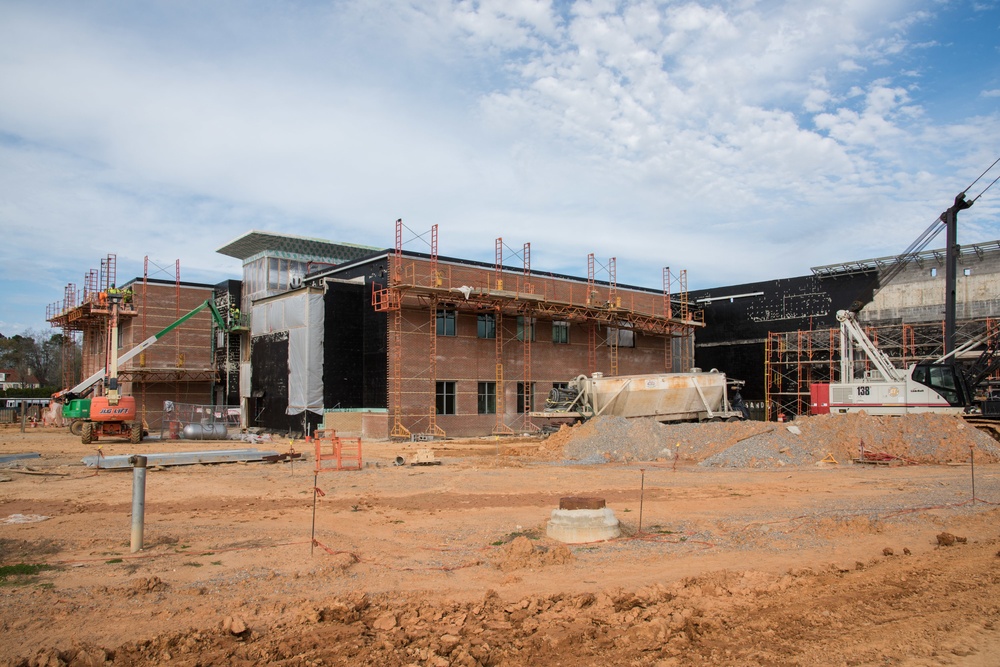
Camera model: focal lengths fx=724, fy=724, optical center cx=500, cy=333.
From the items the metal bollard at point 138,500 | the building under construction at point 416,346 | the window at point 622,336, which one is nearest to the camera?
the metal bollard at point 138,500

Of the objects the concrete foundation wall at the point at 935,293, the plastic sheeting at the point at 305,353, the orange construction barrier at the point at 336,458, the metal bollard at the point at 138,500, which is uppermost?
the concrete foundation wall at the point at 935,293

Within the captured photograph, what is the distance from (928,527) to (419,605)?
384 inches

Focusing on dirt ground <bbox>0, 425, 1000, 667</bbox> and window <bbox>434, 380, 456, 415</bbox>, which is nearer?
dirt ground <bbox>0, 425, 1000, 667</bbox>

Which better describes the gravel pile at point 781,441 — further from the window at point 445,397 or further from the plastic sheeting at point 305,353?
the plastic sheeting at point 305,353

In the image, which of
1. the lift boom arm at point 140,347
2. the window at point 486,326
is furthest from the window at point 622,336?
the lift boom arm at point 140,347

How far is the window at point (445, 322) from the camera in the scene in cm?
3747

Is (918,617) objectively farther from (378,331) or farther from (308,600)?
(378,331)

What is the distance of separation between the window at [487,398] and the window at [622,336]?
386 inches

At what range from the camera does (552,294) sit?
140 feet

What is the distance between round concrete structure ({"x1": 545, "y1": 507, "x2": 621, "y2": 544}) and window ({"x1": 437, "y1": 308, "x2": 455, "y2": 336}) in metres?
26.4

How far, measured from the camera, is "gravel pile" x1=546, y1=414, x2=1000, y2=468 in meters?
24.5

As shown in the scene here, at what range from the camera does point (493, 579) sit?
9.20m

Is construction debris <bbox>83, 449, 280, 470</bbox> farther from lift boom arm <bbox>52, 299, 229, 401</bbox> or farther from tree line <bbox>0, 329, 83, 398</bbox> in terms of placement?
tree line <bbox>0, 329, 83, 398</bbox>

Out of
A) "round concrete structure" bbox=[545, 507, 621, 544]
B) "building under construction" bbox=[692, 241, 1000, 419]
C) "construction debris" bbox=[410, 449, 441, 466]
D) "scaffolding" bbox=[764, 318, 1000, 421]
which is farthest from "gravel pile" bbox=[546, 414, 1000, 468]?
"scaffolding" bbox=[764, 318, 1000, 421]
